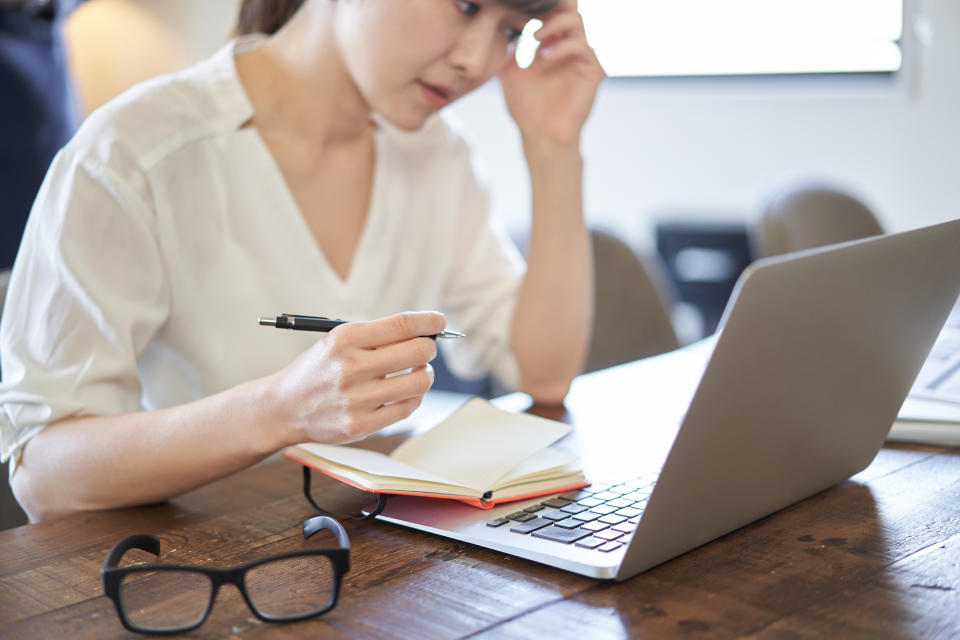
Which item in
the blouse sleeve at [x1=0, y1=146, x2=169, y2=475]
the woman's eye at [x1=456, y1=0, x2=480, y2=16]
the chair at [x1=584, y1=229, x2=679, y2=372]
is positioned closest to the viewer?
the blouse sleeve at [x1=0, y1=146, x2=169, y2=475]

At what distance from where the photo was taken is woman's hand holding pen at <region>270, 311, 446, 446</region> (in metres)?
0.76

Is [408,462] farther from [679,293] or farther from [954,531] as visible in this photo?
[679,293]

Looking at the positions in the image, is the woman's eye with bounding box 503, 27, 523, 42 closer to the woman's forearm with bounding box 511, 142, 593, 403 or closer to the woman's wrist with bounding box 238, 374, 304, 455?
the woman's forearm with bounding box 511, 142, 593, 403

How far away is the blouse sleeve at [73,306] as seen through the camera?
0.93 m

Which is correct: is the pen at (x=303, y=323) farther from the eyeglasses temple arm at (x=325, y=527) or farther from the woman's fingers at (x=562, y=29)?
the woman's fingers at (x=562, y=29)

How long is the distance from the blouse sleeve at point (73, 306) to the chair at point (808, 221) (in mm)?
1435

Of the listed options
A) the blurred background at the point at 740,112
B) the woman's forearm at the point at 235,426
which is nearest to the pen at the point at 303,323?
the woman's forearm at the point at 235,426

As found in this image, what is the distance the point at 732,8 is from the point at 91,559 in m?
3.00

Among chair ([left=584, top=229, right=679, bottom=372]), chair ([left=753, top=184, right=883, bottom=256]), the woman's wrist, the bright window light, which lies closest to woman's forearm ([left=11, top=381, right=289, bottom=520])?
the woman's wrist

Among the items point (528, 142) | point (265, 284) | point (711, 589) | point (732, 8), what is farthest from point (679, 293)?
point (711, 589)

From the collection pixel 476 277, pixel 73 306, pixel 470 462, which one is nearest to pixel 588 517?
pixel 470 462

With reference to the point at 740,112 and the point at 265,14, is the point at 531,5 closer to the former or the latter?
the point at 265,14

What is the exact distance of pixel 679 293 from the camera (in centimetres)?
316

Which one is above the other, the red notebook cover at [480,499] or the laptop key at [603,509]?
the laptop key at [603,509]
